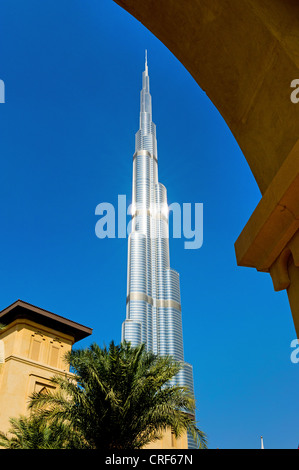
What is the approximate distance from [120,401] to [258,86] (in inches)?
397

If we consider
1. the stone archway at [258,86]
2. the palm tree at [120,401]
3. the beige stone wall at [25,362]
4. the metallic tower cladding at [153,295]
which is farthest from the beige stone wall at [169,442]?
the metallic tower cladding at [153,295]

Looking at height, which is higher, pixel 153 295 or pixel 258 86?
pixel 153 295

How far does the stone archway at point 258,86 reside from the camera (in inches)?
90.0

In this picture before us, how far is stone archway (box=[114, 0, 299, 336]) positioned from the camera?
229 centimetres

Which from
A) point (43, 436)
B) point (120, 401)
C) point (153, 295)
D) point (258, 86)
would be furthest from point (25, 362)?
point (153, 295)

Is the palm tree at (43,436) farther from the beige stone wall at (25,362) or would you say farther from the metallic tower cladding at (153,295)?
the metallic tower cladding at (153,295)

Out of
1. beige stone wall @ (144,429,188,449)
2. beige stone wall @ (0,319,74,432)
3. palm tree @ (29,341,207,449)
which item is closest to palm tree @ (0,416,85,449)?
palm tree @ (29,341,207,449)

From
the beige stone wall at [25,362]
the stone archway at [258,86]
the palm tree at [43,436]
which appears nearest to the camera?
the stone archway at [258,86]

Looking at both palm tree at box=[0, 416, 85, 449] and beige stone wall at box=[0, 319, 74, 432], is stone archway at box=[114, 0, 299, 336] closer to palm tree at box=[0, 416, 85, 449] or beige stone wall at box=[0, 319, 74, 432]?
palm tree at box=[0, 416, 85, 449]

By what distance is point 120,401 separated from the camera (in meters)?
11.0

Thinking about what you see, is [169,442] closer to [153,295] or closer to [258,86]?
[258,86]

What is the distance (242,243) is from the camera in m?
2.60

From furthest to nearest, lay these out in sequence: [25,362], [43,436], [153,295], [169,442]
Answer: [153,295], [169,442], [25,362], [43,436]

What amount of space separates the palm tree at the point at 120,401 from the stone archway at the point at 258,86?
9.53 m
